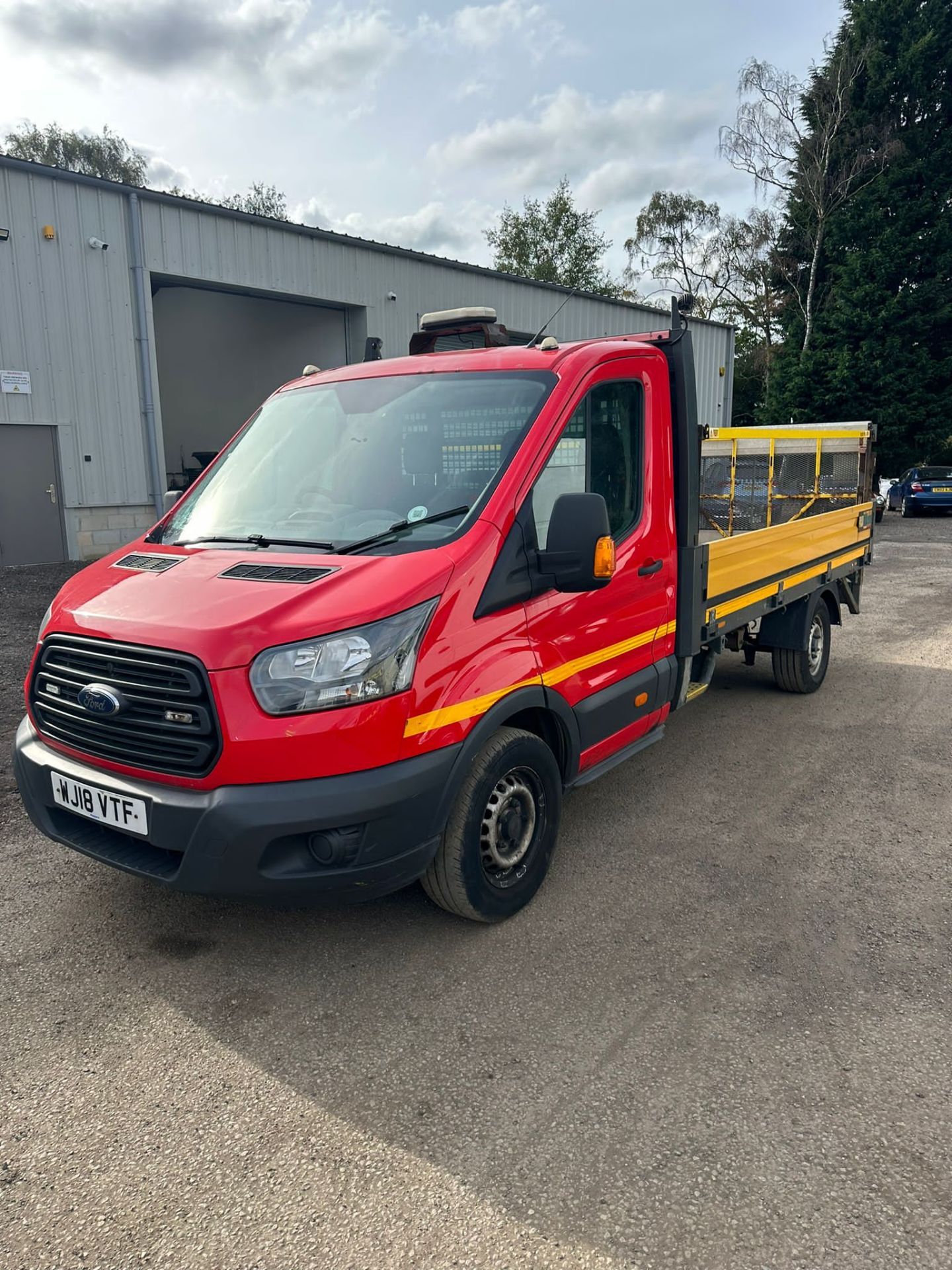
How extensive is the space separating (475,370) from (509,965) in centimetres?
244

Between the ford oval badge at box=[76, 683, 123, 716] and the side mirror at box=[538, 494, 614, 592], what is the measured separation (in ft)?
5.13

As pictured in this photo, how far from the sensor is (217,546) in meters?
3.47

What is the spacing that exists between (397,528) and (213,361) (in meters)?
21.6

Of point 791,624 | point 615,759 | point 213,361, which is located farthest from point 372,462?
point 213,361

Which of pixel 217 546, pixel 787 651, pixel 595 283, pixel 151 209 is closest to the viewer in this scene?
pixel 217 546

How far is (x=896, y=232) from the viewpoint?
93.1 ft

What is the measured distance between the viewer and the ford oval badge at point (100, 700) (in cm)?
290

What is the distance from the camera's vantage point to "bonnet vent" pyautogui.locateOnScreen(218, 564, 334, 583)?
295 cm

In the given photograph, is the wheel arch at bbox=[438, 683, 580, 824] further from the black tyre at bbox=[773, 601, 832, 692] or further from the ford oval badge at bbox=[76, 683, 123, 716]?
the black tyre at bbox=[773, 601, 832, 692]

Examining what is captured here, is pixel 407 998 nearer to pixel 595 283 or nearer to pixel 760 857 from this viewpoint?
pixel 760 857

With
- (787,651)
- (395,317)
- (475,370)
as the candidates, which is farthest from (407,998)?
(395,317)

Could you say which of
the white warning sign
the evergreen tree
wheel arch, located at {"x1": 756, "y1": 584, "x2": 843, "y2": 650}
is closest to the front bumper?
wheel arch, located at {"x1": 756, "y1": 584, "x2": 843, "y2": 650}

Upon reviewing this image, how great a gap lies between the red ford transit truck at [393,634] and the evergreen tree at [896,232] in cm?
2879

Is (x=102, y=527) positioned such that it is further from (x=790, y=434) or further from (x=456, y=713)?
(x=456, y=713)
